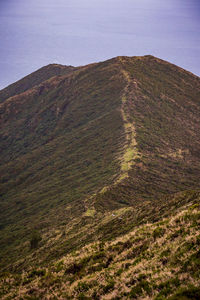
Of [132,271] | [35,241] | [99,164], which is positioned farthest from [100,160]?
[132,271]

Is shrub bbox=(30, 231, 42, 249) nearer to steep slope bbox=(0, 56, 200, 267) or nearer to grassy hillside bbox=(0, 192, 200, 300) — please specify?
steep slope bbox=(0, 56, 200, 267)

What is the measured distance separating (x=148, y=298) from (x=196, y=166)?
10507 cm

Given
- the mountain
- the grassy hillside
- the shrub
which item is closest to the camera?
the grassy hillside

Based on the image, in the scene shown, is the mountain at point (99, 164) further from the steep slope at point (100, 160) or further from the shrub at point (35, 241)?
the shrub at point (35, 241)

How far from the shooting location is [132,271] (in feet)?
50.9

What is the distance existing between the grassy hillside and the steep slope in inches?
467

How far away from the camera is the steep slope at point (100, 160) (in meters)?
61.0

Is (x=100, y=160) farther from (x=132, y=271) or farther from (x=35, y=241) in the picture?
(x=132, y=271)

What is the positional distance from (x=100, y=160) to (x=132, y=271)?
94.1 meters

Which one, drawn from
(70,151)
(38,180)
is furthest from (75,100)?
(38,180)

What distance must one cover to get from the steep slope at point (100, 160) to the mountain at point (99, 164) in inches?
18.8

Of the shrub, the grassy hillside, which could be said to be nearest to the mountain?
the shrub

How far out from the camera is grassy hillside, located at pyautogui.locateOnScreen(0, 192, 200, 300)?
12622mm

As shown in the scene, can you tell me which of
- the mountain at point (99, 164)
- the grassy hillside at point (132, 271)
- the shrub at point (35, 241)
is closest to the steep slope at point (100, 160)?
the mountain at point (99, 164)
